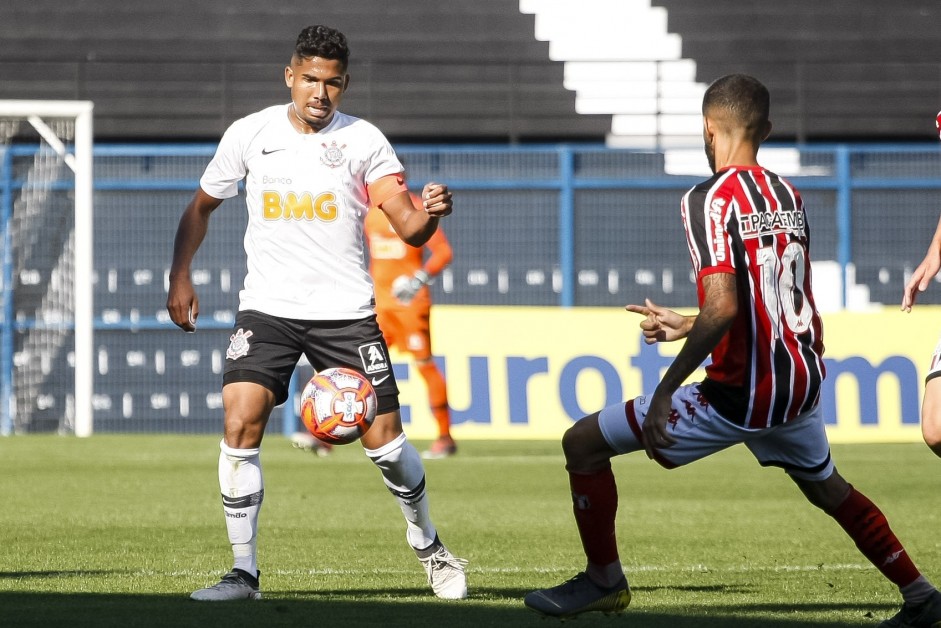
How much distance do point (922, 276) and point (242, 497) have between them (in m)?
2.70

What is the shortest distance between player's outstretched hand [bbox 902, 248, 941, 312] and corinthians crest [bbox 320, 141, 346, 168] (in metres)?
2.18

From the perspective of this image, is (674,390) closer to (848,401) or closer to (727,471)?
(727,471)

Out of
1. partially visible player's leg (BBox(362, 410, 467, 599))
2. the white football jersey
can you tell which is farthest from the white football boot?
the white football jersey

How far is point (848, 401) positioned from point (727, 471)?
3.22 m

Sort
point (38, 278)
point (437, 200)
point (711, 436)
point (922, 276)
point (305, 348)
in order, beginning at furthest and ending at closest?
point (38, 278) < point (922, 276) < point (305, 348) < point (437, 200) < point (711, 436)

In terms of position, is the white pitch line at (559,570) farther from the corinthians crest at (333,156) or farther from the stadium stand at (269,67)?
the stadium stand at (269,67)

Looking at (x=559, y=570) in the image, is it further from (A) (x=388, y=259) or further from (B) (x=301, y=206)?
(A) (x=388, y=259)


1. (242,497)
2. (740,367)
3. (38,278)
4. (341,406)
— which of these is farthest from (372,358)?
(38,278)

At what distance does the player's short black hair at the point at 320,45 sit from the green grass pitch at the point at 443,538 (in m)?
1.97

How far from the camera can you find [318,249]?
18.7ft

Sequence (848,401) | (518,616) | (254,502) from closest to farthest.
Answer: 1. (518,616)
2. (254,502)
3. (848,401)

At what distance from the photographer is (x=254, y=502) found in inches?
217

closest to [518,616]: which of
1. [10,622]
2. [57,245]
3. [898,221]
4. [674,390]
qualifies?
[674,390]

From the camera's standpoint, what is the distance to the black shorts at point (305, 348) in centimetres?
560
